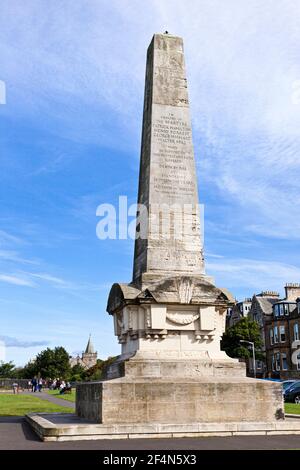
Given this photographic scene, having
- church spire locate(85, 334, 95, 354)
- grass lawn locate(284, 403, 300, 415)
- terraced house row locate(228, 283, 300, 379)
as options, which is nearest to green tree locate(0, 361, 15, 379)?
church spire locate(85, 334, 95, 354)

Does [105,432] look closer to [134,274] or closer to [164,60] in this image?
[134,274]

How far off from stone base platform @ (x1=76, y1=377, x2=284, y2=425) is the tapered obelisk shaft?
8.66 ft

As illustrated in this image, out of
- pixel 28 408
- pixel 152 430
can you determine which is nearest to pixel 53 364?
pixel 28 408

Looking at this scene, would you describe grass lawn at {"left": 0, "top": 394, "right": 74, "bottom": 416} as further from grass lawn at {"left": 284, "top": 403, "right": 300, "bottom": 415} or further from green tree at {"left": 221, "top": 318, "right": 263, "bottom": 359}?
green tree at {"left": 221, "top": 318, "right": 263, "bottom": 359}

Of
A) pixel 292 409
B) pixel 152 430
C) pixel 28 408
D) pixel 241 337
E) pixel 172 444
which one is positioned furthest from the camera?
pixel 241 337

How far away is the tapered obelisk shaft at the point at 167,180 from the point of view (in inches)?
547

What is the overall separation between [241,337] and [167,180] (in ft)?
168

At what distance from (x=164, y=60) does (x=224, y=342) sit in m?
52.6

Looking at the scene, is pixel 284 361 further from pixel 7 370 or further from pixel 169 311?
pixel 7 370

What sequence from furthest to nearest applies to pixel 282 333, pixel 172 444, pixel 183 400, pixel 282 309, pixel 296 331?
pixel 282 309, pixel 282 333, pixel 296 331, pixel 183 400, pixel 172 444

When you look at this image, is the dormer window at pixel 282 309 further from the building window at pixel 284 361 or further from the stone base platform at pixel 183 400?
the stone base platform at pixel 183 400

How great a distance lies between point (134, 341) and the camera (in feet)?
43.3

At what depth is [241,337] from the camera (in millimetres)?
62875

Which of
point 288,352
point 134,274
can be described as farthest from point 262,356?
point 134,274
